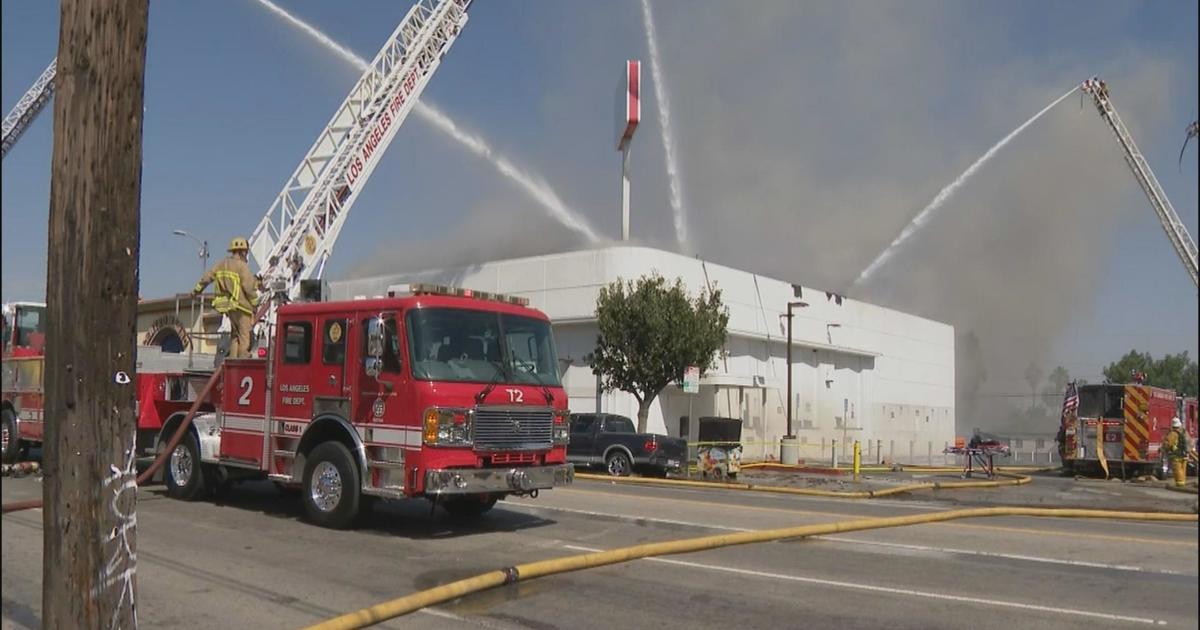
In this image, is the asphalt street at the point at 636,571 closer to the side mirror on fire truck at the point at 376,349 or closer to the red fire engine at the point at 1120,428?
the side mirror on fire truck at the point at 376,349

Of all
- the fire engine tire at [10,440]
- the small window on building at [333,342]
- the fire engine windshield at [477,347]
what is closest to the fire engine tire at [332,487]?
the small window on building at [333,342]

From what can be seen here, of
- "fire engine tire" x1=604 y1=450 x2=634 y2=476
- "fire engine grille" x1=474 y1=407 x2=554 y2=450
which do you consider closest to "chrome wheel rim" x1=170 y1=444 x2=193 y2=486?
"fire engine grille" x1=474 y1=407 x2=554 y2=450

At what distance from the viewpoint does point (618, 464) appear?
72.3ft

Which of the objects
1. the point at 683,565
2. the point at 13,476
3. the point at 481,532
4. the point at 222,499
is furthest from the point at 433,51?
the point at 683,565

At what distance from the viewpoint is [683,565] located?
8844mm

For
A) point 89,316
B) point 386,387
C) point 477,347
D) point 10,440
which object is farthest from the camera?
point 10,440

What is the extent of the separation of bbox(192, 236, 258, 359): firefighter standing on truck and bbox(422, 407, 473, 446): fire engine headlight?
12.8 feet

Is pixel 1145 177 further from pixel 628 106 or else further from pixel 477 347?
pixel 477 347

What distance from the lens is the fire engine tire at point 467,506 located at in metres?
11.9

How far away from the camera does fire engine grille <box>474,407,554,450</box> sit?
1012 centimetres

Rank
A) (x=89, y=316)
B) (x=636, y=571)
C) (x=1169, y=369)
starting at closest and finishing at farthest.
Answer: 1. (x=89, y=316)
2. (x=636, y=571)
3. (x=1169, y=369)

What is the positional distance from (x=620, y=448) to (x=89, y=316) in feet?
61.1

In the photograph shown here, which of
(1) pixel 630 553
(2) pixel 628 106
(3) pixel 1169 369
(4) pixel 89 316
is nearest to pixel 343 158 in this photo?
(2) pixel 628 106

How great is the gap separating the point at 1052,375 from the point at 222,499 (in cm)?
7387
